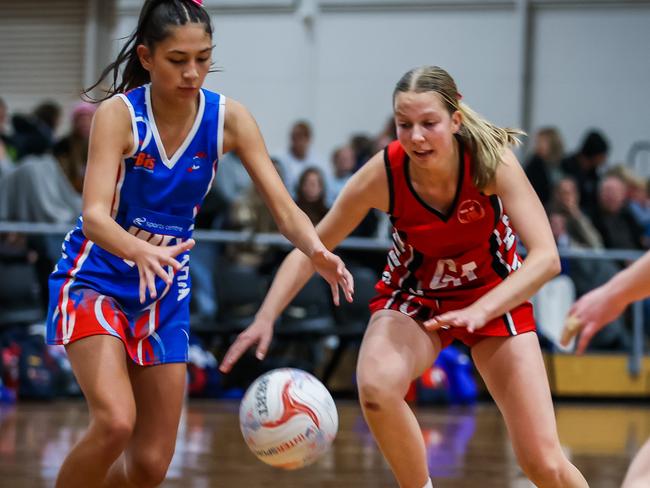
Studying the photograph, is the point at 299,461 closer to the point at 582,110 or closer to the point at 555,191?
the point at 555,191

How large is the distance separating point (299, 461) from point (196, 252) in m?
5.67

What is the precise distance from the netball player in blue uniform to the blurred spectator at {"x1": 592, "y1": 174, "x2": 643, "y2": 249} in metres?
6.98

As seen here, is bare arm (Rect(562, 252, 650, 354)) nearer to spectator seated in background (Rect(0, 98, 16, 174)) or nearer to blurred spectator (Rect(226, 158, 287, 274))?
blurred spectator (Rect(226, 158, 287, 274))

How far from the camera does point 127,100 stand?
412 centimetres

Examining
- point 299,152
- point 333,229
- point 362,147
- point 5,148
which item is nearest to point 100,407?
point 333,229

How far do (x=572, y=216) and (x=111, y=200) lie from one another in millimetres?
7002

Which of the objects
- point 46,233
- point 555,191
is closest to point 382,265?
point 555,191

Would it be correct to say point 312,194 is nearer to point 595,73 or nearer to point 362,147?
point 362,147

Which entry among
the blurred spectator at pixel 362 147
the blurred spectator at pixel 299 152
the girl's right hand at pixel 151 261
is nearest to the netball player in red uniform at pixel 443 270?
the girl's right hand at pixel 151 261

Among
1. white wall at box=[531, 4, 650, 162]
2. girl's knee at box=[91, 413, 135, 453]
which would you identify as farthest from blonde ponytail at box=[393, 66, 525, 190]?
white wall at box=[531, 4, 650, 162]

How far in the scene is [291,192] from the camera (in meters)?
9.92

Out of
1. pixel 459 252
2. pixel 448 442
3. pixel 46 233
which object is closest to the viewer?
pixel 459 252

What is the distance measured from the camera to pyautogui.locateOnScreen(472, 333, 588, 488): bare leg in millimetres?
4039

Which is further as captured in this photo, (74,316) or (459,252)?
(459,252)
